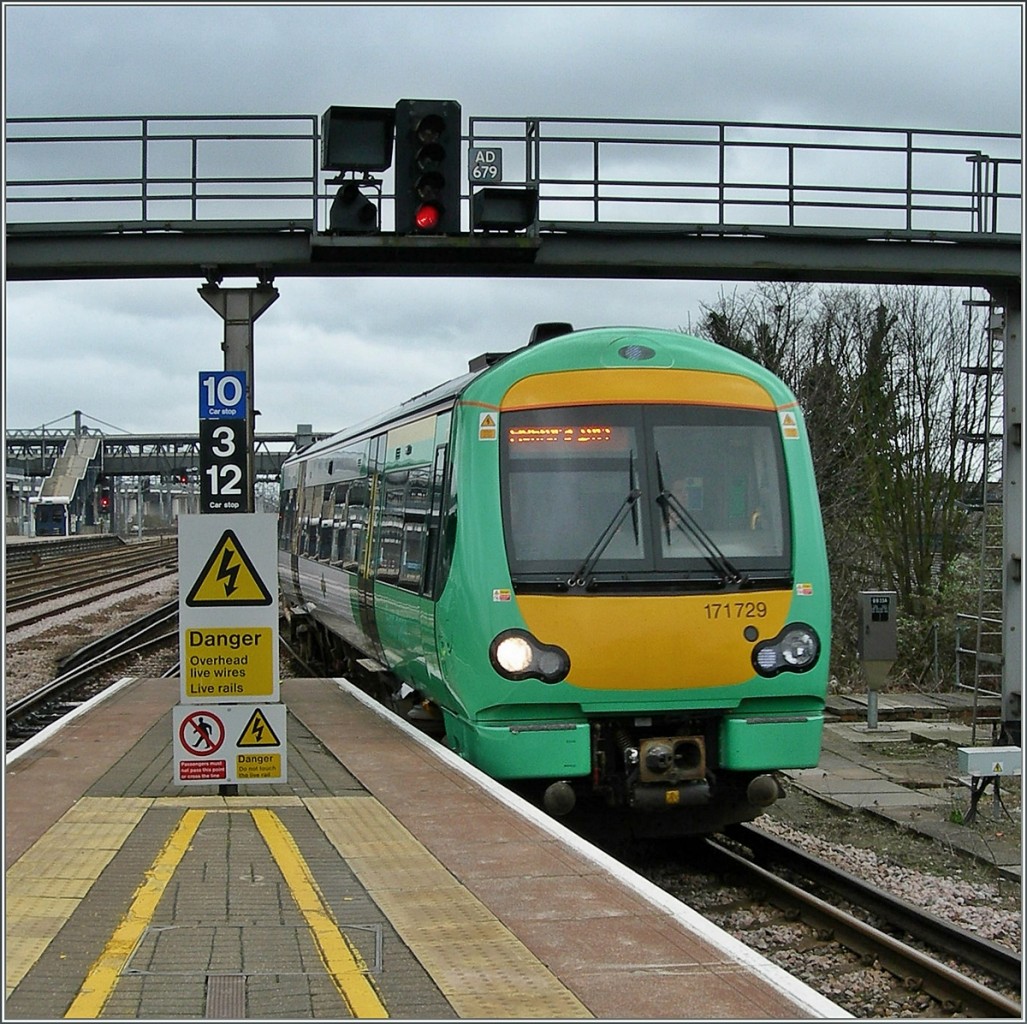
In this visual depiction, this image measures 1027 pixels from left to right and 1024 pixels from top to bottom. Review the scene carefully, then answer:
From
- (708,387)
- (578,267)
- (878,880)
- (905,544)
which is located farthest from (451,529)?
(905,544)

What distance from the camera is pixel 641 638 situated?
8.90 metres

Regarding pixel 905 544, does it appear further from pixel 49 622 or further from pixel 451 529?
pixel 451 529

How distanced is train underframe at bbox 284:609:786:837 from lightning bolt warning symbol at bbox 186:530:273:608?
2.10m

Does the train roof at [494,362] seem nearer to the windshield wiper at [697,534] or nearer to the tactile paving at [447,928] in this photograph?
the windshield wiper at [697,534]

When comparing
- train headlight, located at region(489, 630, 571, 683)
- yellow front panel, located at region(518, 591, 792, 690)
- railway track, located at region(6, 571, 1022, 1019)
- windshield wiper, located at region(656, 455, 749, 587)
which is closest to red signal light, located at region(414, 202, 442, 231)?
windshield wiper, located at region(656, 455, 749, 587)

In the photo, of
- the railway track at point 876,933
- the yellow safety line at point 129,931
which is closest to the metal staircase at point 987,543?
the railway track at point 876,933

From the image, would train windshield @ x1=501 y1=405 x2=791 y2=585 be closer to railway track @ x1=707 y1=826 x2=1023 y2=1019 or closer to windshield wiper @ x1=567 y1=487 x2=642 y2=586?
windshield wiper @ x1=567 y1=487 x2=642 y2=586

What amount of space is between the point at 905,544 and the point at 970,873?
62.9 ft

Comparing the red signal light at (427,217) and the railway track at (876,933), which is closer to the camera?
the railway track at (876,933)

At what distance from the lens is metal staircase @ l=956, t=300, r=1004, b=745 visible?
53.0 feet

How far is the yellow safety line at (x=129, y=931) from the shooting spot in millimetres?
4961

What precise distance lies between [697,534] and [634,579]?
21.2 inches

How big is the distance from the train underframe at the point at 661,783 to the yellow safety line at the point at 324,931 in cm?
188

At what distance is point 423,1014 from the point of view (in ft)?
15.9
